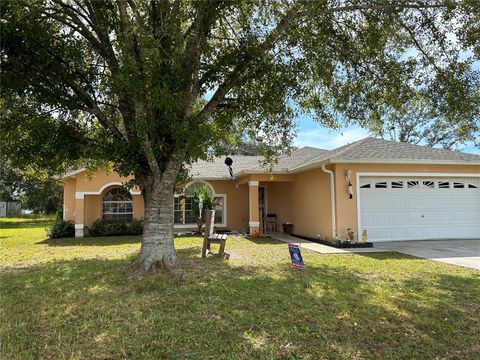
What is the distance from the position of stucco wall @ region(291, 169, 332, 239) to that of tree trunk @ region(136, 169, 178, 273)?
7289 mm

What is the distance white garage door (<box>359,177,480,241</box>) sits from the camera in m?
13.2

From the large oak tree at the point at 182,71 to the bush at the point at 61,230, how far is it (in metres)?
8.98

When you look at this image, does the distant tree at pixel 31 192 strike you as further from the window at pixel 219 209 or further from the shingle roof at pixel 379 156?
the shingle roof at pixel 379 156

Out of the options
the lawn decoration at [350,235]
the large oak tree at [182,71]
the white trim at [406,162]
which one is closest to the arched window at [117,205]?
the large oak tree at [182,71]

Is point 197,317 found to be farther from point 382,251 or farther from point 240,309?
point 382,251

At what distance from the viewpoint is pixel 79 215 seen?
1625 cm

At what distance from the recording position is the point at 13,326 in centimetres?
460

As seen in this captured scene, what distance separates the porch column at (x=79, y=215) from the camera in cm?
1622

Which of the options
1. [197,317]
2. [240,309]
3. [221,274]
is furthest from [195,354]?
[221,274]

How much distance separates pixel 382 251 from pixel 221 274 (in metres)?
5.86

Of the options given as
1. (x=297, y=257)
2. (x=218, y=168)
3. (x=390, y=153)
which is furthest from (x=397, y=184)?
(x=218, y=168)

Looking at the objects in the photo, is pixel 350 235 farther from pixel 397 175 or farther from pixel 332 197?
pixel 397 175

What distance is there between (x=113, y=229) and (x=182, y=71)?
11753 mm

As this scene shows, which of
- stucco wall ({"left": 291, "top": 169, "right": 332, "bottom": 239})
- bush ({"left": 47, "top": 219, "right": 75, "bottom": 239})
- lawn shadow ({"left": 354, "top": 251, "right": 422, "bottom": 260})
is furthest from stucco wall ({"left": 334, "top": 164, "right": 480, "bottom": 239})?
bush ({"left": 47, "top": 219, "right": 75, "bottom": 239})
